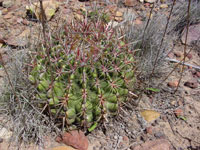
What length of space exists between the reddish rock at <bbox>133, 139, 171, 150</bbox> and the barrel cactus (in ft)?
1.28

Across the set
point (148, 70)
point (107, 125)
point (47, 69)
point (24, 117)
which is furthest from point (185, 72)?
point (24, 117)

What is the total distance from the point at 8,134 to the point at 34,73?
0.65 m

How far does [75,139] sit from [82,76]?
586 millimetres

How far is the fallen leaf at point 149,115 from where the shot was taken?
224cm

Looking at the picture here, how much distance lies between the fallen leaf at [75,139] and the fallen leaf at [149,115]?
64cm

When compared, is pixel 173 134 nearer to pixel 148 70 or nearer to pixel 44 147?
pixel 148 70

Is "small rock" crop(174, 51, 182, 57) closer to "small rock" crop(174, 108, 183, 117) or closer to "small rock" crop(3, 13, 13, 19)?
"small rock" crop(174, 108, 183, 117)

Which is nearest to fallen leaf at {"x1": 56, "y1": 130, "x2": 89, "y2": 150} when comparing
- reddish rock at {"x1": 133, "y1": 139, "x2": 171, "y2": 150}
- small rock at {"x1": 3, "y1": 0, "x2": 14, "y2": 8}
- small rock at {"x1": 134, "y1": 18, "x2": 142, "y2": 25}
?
reddish rock at {"x1": 133, "y1": 139, "x2": 171, "y2": 150}

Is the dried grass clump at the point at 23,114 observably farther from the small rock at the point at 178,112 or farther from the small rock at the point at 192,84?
the small rock at the point at 192,84

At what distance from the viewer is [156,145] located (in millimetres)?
1953

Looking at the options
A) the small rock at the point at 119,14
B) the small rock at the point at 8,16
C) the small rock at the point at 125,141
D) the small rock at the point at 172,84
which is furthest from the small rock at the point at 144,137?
the small rock at the point at 8,16

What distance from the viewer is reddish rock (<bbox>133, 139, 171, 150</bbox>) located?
6.37 feet

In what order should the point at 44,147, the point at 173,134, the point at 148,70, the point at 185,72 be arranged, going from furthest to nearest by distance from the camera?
1. the point at 185,72
2. the point at 148,70
3. the point at 173,134
4. the point at 44,147

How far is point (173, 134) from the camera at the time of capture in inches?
83.2
